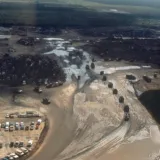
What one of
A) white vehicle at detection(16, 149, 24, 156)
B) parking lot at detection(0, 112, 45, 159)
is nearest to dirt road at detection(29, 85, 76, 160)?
white vehicle at detection(16, 149, 24, 156)

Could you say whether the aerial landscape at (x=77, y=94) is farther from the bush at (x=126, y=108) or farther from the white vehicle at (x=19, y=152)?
the bush at (x=126, y=108)

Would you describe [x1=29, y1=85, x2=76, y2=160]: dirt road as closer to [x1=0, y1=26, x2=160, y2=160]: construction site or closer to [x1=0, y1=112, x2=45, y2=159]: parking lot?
[x1=0, y1=26, x2=160, y2=160]: construction site

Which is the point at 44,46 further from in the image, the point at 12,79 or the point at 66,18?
the point at 66,18

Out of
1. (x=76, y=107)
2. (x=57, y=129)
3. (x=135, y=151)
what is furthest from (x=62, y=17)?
(x=135, y=151)

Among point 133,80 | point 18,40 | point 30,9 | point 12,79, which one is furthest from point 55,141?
point 30,9

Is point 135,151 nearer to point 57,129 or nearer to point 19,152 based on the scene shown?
point 57,129

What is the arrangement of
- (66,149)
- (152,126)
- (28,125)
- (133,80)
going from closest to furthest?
(66,149) < (28,125) < (152,126) < (133,80)
